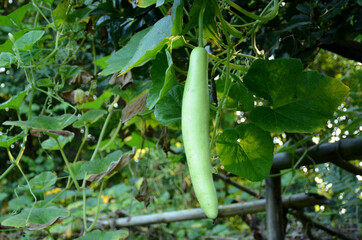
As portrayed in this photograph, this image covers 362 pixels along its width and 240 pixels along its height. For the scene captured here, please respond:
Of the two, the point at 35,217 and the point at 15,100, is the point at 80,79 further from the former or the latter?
the point at 35,217

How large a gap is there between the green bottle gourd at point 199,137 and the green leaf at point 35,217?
1.55 feet

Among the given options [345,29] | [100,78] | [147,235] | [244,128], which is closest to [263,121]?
[244,128]

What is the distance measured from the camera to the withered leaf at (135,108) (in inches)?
25.3

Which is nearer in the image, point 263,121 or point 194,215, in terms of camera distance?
point 263,121

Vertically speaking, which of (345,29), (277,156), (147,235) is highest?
(345,29)

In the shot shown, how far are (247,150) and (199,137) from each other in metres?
0.25

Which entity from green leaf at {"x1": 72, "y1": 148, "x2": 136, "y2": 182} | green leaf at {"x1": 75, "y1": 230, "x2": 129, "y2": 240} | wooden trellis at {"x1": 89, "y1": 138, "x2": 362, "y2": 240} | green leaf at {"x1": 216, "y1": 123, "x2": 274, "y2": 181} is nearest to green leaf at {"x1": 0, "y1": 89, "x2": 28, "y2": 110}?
green leaf at {"x1": 72, "y1": 148, "x2": 136, "y2": 182}

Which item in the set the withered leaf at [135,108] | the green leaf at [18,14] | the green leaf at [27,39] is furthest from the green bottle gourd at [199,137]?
the green leaf at [18,14]

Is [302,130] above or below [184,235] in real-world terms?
above

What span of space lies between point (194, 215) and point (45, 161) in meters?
1.77

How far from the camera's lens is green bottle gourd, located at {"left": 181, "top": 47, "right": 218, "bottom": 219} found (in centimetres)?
27

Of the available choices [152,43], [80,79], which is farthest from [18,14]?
[152,43]

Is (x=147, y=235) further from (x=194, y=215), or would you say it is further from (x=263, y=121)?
(x=263, y=121)

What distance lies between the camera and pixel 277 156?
1017 millimetres
